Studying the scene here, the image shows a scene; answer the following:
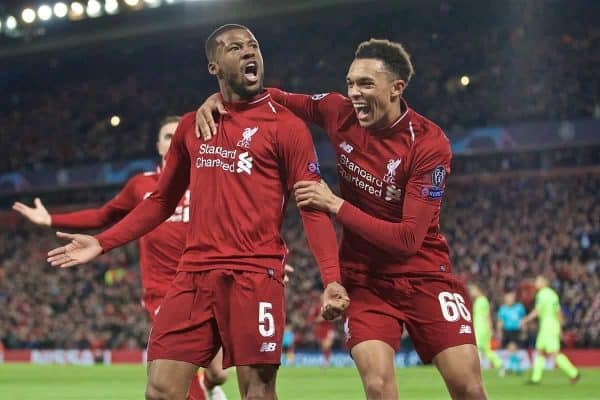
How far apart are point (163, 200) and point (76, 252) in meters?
0.58

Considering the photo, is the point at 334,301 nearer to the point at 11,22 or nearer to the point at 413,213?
the point at 413,213

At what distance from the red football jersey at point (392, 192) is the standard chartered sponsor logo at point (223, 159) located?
59 cm

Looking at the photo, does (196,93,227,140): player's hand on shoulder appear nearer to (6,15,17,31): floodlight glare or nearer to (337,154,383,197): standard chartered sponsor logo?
(337,154,383,197): standard chartered sponsor logo

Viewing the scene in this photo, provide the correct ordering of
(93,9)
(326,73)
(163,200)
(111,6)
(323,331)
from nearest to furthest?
(163,200)
(323,331)
(111,6)
(93,9)
(326,73)

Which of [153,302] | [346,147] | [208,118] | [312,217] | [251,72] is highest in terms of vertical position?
[251,72]

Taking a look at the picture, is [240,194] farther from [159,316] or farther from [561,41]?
[561,41]

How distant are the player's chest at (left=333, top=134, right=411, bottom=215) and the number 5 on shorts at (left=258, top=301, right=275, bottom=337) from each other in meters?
0.97

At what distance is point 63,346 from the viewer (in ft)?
111

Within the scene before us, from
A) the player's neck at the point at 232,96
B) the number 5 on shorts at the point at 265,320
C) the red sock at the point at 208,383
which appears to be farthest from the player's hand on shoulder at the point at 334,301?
the red sock at the point at 208,383

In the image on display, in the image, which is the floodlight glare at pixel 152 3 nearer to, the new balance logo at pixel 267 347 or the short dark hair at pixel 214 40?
the short dark hair at pixel 214 40

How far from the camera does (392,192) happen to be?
20.1ft

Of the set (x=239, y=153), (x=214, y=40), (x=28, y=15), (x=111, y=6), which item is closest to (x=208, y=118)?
(x=239, y=153)

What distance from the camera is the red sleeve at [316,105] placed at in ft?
21.3

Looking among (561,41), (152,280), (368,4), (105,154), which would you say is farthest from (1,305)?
(152,280)
